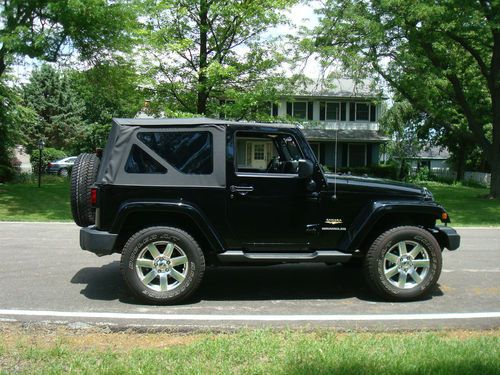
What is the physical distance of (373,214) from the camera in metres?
5.89

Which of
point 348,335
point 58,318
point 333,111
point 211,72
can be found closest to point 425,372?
point 348,335

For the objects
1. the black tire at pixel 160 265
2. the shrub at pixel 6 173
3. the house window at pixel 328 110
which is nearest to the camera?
the black tire at pixel 160 265

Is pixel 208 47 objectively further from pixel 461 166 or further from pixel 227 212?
pixel 461 166

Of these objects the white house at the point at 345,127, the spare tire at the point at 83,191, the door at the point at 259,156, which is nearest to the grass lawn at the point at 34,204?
the spare tire at the point at 83,191

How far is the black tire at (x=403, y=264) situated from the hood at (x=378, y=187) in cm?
43

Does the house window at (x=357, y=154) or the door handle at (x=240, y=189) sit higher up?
the house window at (x=357, y=154)

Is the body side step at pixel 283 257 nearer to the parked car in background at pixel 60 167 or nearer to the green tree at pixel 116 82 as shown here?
the green tree at pixel 116 82

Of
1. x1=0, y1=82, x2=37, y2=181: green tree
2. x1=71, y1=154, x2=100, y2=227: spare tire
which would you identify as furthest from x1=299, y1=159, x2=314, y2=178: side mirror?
x1=0, y1=82, x2=37, y2=181: green tree

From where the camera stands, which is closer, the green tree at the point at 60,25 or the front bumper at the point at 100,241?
the front bumper at the point at 100,241

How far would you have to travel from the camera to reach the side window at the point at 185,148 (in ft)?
19.2

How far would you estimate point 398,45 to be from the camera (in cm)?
2194

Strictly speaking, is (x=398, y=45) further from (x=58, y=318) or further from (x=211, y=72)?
(x=58, y=318)

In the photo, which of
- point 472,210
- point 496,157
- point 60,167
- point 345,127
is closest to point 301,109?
point 345,127

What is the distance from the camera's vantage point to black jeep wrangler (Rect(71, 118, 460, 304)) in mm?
5695
